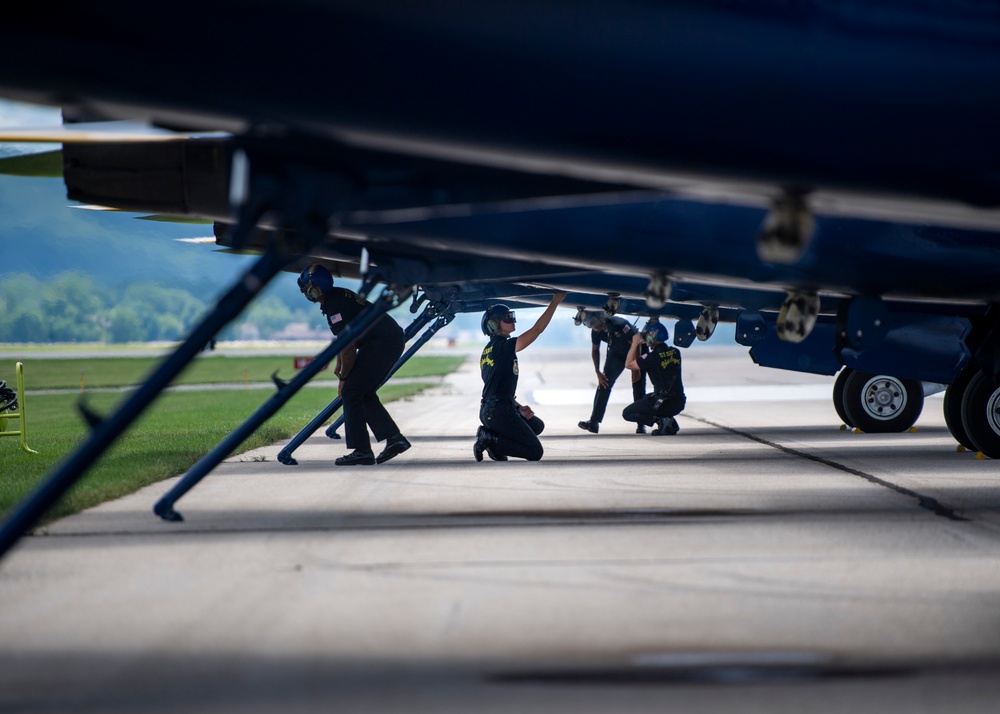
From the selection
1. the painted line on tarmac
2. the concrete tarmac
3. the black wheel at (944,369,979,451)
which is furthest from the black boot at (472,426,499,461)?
the black wheel at (944,369,979,451)

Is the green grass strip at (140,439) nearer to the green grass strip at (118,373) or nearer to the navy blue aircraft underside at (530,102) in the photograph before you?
the navy blue aircraft underside at (530,102)

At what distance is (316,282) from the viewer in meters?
9.68

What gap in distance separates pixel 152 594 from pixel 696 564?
2687mm

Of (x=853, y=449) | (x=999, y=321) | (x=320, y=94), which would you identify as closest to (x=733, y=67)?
(x=320, y=94)

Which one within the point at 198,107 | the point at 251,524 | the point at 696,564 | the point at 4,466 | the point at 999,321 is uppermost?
the point at 198,107

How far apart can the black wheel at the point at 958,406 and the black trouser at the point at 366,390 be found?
558 cm

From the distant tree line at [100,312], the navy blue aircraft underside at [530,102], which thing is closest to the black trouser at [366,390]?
the navy blue aircraft underside at [530,102]

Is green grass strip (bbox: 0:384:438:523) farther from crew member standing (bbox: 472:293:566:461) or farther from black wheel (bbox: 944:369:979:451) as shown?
black wheel (bbox: 944:369:979:451)

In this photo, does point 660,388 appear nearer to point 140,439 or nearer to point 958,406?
point 958,406

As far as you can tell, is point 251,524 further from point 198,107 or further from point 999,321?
point 999,321

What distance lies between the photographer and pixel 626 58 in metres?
3.67

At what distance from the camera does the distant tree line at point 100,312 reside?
187ft

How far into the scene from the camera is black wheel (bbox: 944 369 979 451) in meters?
10.0

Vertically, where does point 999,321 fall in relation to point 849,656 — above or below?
above
